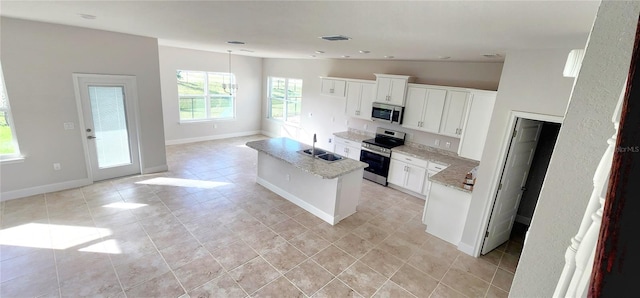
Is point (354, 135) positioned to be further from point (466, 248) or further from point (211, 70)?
point (211, 70)

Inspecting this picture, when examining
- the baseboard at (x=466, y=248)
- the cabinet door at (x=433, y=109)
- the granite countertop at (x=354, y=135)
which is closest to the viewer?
the baseboard at (x=466, y=248)

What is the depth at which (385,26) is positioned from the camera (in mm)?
2500

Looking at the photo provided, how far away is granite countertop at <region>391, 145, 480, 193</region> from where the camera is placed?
13.0ft

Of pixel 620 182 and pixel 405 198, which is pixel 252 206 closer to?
pixel 405 198

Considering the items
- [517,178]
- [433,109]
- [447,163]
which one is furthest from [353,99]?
[517,178]

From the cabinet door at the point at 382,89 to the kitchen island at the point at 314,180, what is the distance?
2.07m

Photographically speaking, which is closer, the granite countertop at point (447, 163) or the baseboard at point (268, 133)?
the granite countertop at point (447, 163)

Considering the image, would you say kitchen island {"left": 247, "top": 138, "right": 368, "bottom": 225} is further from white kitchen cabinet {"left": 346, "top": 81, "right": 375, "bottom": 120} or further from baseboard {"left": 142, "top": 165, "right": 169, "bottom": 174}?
baseboard {"left": 142, "top": 165, "right": 169, "bottom": 174}

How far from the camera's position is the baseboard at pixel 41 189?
166 inches


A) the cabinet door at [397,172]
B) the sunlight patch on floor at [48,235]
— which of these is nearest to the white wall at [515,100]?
the cabinet door at [397,172]

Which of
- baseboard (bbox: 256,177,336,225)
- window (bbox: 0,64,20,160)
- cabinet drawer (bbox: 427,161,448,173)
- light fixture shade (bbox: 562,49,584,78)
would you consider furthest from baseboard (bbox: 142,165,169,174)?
light fixture shade (bbox: 562,49,584,78)

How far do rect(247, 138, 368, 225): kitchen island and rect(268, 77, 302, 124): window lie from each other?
3.60 meters

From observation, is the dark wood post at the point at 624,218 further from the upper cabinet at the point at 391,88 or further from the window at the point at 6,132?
the window at the point at 6,132

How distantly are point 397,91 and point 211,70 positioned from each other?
17.7 ft
